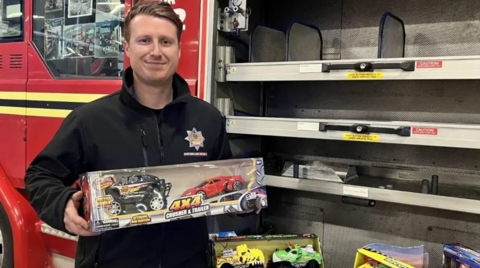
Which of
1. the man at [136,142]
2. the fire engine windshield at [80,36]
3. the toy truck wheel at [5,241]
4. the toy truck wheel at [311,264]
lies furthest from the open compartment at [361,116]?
the toy truck wheel at [5,241]

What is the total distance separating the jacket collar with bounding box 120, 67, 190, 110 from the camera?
1.50 meters

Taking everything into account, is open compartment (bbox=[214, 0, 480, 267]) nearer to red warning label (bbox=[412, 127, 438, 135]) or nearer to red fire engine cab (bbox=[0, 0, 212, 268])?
red warning label (bbox=[412, 127, 438, 135])

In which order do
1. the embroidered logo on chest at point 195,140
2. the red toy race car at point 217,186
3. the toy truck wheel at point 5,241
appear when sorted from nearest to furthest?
the red toy race car at point 217,186 → the embroidered logo on chest at point 195,140 → the toy truck wheel at point 5,241

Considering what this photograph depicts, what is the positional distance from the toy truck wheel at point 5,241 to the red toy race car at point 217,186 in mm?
1980

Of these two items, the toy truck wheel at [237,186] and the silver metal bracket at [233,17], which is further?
the silver metal bracket at [233,17]

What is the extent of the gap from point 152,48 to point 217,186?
0.54m

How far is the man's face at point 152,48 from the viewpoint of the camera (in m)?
1.45

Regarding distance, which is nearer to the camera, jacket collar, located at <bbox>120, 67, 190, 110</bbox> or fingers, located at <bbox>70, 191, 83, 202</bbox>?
fingers, located at <bbox>70, 191, 83, 202</bbox>

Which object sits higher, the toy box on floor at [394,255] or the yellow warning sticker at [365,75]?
the yellow warning sticker at [365,75]

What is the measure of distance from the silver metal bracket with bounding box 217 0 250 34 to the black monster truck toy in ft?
3.31

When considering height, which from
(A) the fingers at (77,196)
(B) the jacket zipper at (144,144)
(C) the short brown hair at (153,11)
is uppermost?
(C) the short brown hair at (153,11)

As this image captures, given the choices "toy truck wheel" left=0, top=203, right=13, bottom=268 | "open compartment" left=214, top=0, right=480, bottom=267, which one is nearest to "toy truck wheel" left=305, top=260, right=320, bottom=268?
"open compartment" left=214, top=0, right=480, bottom=267

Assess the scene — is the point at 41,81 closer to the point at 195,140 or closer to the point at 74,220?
the point at 195,140

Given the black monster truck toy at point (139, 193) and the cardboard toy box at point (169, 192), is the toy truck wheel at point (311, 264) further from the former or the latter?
the black monster truck toy at point (139, 193)
